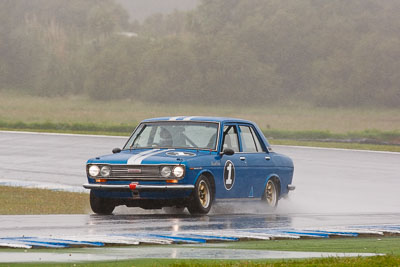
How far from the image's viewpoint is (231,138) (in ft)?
49.0

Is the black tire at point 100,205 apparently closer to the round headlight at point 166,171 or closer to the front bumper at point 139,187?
the front bumper at point 139,187

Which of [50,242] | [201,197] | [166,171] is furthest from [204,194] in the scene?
[50,242]

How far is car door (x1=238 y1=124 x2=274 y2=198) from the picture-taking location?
1487cm

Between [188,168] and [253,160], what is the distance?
2166mm

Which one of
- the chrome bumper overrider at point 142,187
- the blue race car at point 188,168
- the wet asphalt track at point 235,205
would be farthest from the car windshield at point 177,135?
the chrome bumper overrider at point 142,187

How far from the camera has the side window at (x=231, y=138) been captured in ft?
48.5

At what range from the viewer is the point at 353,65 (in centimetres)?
9131

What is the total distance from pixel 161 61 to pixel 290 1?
2048cm

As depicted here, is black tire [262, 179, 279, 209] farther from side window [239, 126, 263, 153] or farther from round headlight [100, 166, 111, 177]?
round headlight [100, 166, 111, 177]

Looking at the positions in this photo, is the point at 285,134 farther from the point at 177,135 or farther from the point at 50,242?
the point at 50,242

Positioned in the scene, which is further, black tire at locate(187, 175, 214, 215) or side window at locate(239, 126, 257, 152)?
side window at locate(239, 126, 257, 152)

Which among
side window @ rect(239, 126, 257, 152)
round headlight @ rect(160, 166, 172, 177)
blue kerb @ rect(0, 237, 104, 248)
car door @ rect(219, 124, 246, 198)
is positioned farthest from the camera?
side window @ rect(239, 126, 257, 152)

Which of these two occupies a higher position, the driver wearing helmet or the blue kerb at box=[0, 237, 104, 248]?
the driver wearing helmet

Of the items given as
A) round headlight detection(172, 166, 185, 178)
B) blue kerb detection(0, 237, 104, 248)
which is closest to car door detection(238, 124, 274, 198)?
round headlight detection(172, 166, 185, 178)
